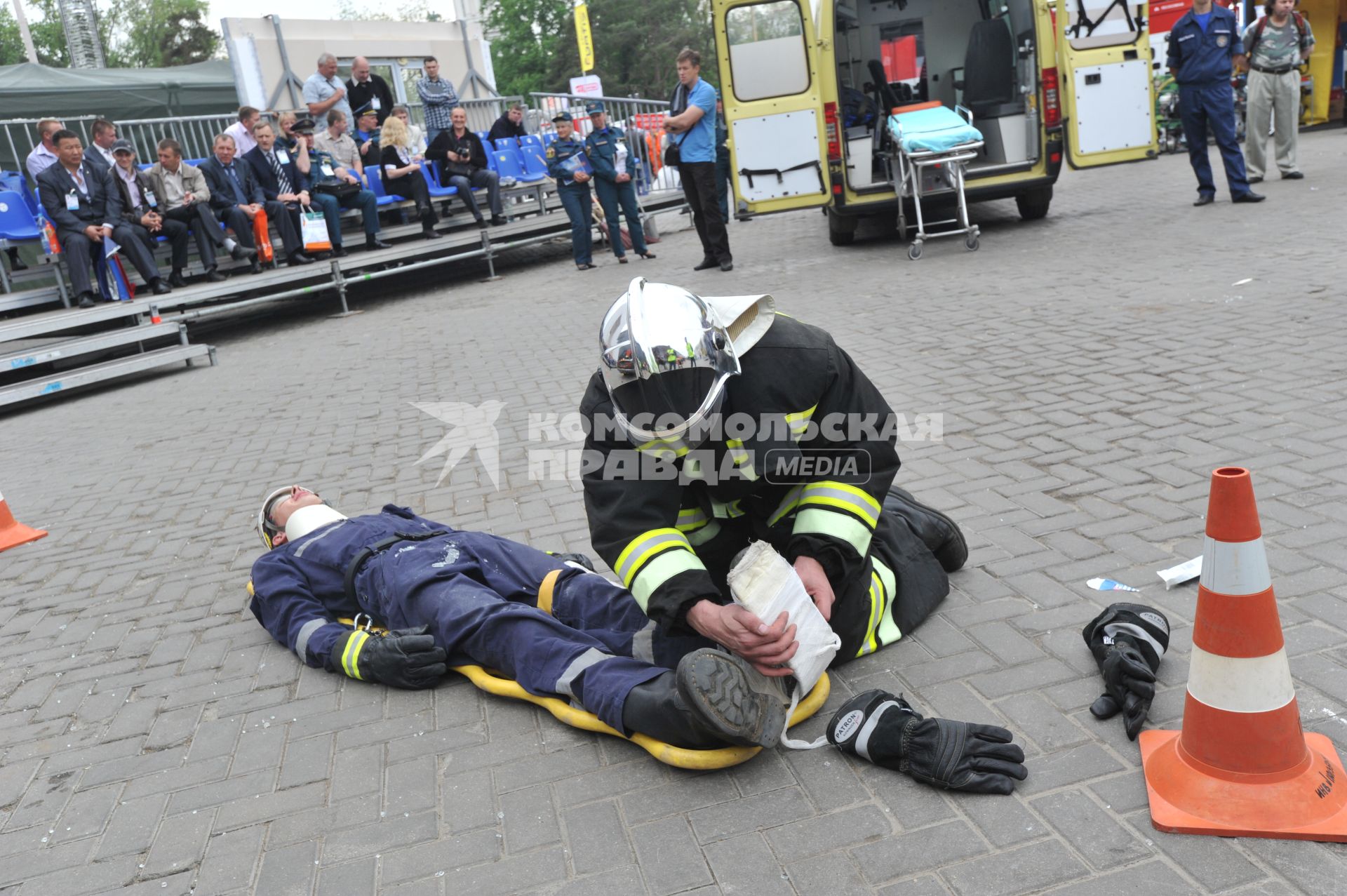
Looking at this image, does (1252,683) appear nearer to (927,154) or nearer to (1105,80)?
(927,154)

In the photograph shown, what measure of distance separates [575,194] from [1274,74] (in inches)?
312

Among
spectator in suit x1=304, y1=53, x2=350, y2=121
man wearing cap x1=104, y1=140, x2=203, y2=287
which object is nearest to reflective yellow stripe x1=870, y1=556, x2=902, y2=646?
man wearing cap x1=104, y1=140, x2=203, y2=287

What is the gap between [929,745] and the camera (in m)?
2.55

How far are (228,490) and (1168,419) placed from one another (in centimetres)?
510

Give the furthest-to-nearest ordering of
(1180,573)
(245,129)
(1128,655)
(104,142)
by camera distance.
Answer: (245,129) → (104,142) → (1180,573) → (1128,655)

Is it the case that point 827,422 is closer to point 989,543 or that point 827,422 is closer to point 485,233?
point 989,543

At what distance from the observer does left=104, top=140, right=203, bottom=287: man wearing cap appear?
1091 cm

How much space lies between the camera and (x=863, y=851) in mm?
2355

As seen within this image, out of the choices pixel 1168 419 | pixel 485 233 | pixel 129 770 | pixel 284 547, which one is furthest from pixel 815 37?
pixel 129 770

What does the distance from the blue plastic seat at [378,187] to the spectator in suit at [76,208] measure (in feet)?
11.8

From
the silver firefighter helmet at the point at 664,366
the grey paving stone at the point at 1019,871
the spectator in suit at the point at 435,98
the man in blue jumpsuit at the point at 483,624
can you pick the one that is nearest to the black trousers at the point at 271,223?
the spectator in suit at the point at 435,98

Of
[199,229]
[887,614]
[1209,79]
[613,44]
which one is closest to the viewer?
[887,614]

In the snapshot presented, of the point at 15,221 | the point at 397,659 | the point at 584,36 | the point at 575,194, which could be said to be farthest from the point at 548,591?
the point at 584,36

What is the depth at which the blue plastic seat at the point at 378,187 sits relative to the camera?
1379 cm
